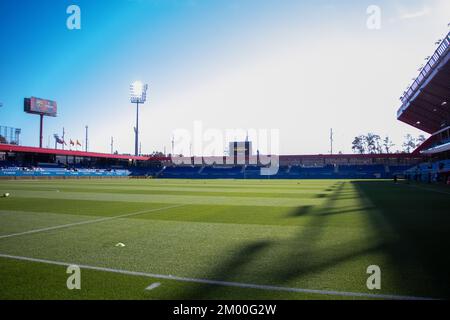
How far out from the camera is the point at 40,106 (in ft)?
238

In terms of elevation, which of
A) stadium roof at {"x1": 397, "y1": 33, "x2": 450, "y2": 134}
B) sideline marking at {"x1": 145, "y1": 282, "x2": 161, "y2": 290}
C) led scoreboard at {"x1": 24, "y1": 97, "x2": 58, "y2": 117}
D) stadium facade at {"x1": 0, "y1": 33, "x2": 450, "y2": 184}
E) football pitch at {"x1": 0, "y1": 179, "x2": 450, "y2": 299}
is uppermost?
led scoreboard at {"x1": 24, "y1": 97, "x2": 58, "y2": 117}

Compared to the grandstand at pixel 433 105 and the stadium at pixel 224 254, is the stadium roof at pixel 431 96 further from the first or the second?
the stadium at pixel 224 254

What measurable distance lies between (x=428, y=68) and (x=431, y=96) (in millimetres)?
8730

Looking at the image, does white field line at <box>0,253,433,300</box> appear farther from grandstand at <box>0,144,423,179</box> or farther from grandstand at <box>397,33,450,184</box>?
grandstand at <box>0,144,423,179</box>

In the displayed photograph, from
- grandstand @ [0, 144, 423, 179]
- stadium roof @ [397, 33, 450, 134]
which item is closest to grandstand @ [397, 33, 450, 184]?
stadium roof @ [397, 33, 450, 134]

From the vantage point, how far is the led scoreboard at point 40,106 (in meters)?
70.1

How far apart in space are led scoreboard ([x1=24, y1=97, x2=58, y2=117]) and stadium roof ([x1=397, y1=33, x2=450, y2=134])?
244 ft

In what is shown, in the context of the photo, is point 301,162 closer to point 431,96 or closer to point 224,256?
point 431,96

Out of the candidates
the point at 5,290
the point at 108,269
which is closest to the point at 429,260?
the point at 108,269

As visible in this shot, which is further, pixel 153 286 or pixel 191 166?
pixel 191 166

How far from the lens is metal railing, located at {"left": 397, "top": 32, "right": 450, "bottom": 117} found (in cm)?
2277

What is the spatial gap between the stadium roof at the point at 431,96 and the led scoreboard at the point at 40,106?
2928 inches

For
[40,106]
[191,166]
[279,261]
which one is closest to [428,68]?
[279,261]

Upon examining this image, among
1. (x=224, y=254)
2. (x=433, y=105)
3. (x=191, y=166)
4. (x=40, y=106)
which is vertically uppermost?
(x=40, y=106)
